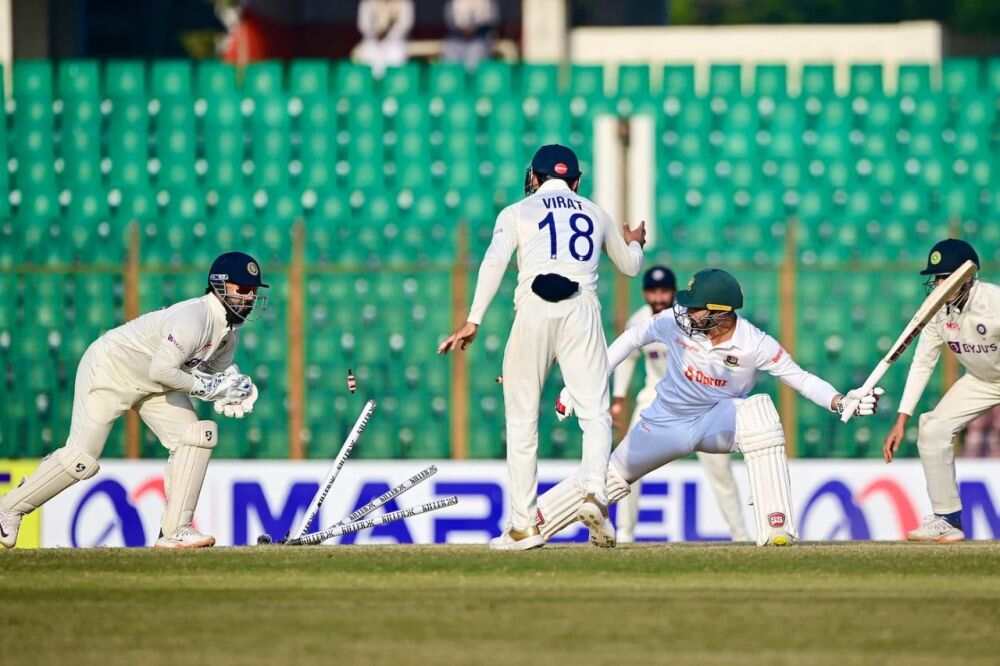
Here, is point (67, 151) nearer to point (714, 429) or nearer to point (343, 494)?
point (343, 494)

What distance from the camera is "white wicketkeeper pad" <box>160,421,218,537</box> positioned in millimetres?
9812

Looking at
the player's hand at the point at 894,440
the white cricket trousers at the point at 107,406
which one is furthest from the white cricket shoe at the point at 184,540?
the player's hand at the point at 894,440

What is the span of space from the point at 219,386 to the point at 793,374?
112 inches

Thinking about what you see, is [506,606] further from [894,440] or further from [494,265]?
[894,440]

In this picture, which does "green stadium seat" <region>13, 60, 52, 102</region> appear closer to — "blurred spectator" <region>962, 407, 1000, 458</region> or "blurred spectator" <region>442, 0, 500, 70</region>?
"blurred spectator" <region>442, 0, 500, 70</region>

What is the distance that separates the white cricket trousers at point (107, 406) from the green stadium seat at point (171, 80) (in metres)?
8.37

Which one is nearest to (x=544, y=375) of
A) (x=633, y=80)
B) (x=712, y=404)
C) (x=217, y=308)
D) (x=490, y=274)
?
(x=490, y=274)

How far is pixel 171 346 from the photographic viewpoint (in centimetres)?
962

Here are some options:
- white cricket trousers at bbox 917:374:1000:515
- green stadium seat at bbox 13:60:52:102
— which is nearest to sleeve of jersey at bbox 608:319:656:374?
white cricket trousers at bbox 917:374:1000:515

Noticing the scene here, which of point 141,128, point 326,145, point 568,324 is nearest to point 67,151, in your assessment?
point 141,128

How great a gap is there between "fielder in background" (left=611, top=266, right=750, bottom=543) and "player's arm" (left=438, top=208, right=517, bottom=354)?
3.79 meters

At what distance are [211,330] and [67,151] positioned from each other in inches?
348

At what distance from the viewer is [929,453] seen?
1056 cm

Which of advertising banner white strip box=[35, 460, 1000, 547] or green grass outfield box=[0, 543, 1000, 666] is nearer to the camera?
green grass outfield box=[0, 543, 1000, 666]
